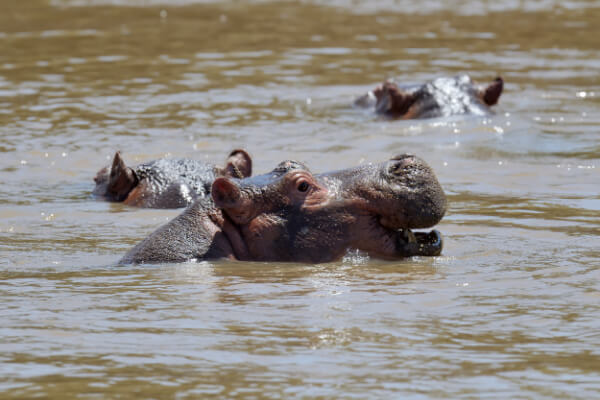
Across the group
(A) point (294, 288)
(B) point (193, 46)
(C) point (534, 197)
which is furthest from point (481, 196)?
(B) point (193, 46)

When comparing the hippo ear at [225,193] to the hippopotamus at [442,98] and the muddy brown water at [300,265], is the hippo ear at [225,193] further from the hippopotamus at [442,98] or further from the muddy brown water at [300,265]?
the hippopotamus at [442,98]

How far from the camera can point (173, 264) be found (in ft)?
22.4

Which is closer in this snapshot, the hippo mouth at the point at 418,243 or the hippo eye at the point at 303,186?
the hippo eye at the point at 303,186

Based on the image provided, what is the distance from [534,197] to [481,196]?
42 cm

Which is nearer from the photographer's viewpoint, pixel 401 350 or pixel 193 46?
pixel 401 350

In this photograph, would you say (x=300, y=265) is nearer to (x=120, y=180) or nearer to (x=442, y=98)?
(x=120, y=180)

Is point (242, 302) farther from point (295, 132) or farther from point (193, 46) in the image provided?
point (193, 46)

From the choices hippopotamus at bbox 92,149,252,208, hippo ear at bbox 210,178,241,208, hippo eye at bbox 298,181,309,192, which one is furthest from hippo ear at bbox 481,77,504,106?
hippo ear at bbox 210,178,241,208

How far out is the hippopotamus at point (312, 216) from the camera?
645 cm

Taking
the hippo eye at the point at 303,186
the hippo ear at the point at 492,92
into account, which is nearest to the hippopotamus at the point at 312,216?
the hippo eye at the point at 303,186

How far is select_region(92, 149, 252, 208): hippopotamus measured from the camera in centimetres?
997

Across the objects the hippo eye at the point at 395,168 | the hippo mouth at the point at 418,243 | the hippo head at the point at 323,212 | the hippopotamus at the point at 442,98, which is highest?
the hippopotamus at the point at 442,98

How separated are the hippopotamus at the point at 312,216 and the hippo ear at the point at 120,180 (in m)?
3.44

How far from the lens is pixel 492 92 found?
14078mm
